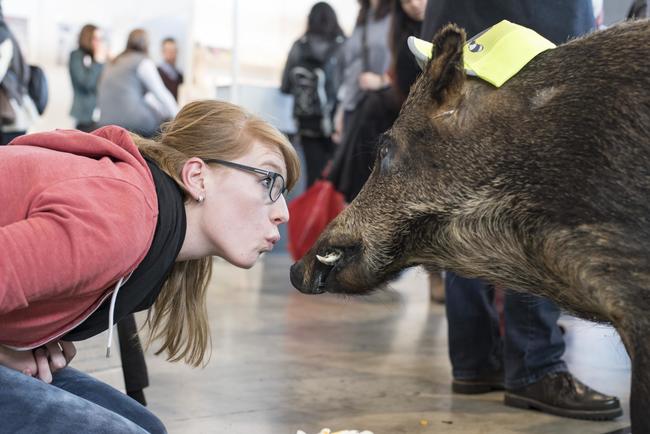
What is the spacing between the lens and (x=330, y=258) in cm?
239

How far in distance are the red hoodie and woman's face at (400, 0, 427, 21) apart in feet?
8.76

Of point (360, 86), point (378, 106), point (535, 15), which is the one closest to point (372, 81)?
point (360, 86)

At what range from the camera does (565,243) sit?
1.92m

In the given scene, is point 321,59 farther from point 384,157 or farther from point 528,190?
point 528,190

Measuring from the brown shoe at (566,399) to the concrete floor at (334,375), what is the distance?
1.5 inches

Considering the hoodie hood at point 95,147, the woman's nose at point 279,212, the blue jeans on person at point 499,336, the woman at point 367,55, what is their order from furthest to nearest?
the woman at point 367,55 < the blue jeans on person at point 499,336 < the woman's nose at point 279,212 < the hoodie hood at point 95,147

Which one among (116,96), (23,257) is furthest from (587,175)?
(116,96)

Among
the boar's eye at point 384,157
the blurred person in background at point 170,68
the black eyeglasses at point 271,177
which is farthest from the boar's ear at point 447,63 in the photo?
the blurred person in background at point 170,68

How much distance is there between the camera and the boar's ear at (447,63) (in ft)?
6.90

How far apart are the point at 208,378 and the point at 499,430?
1170 millimetres

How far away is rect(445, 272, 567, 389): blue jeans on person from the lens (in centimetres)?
322

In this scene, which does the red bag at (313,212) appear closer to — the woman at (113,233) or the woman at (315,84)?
the woman at (315,84)

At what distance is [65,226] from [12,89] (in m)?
4.03

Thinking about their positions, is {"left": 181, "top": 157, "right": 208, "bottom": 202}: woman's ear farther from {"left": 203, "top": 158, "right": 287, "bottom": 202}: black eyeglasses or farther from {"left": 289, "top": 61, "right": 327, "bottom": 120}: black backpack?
{"left": 289, "top": 61, "right": 327, "bottom": 120}: black backpack
